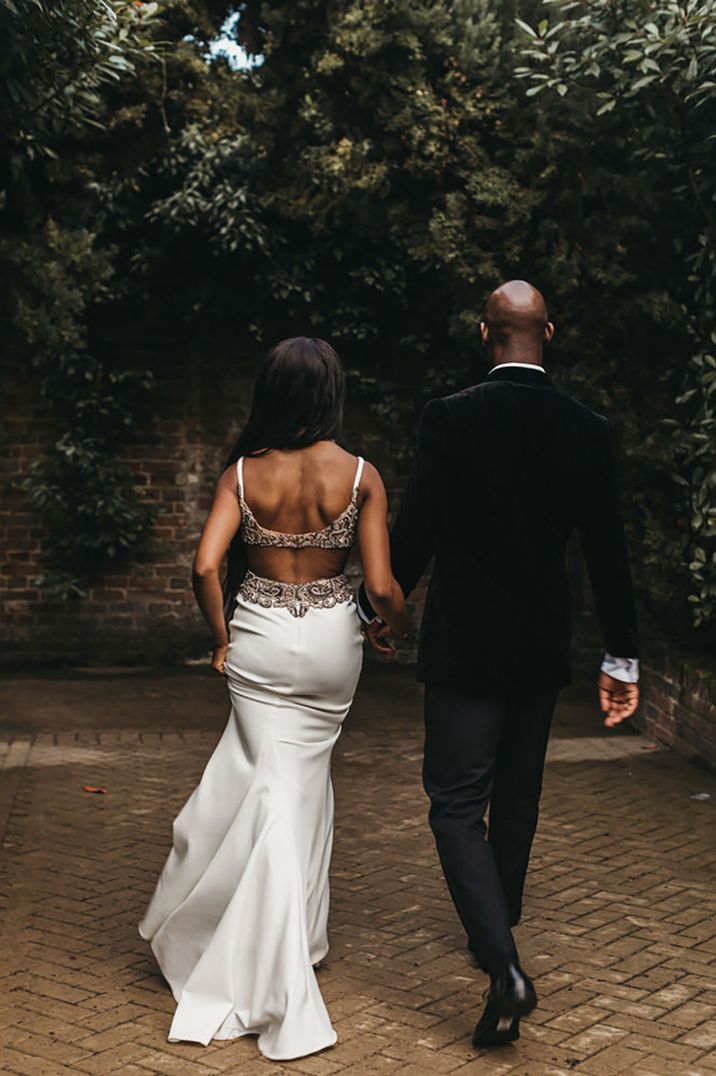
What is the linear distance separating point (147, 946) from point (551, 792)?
307 cm

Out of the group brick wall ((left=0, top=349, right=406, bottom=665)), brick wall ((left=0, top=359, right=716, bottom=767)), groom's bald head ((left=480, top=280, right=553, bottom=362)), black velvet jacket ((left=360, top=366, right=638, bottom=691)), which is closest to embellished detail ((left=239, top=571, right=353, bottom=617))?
black velvet jacket ((left=360, top=366, right=638, bottom=691))

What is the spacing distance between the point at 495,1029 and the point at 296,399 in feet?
6.24

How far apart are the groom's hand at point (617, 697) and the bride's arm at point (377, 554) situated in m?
0.64

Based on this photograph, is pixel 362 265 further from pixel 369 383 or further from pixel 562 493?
pixel 562 493

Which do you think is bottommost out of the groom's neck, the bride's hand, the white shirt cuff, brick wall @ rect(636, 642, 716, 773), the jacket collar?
brick wall @ rect(636, 642, 716, 773)

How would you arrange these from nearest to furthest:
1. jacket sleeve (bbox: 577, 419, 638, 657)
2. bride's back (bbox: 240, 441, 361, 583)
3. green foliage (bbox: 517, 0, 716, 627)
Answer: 1. jacket sleeve (bbox: 577, 419, 638, 657)
2. bride's back (bbox: 240, 441, 361, 583)
3. green foliage (bbox: 517, 0, 716, 627)

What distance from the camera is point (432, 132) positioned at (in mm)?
9055

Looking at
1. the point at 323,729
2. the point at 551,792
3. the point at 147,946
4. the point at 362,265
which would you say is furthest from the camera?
the point at 362,265

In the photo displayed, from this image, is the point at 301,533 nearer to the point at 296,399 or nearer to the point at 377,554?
the point at 377,554

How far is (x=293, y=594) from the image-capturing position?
4336 millimetres

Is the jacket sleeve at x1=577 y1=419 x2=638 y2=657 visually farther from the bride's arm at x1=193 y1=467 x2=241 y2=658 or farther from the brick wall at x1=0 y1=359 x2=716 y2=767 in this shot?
the brick wall at x1=0 y1=359 x2=716 y2=767

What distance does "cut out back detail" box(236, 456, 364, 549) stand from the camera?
4289mm

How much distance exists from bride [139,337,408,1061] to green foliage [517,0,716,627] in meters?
3.78

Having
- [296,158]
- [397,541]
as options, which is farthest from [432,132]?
[397,541]
